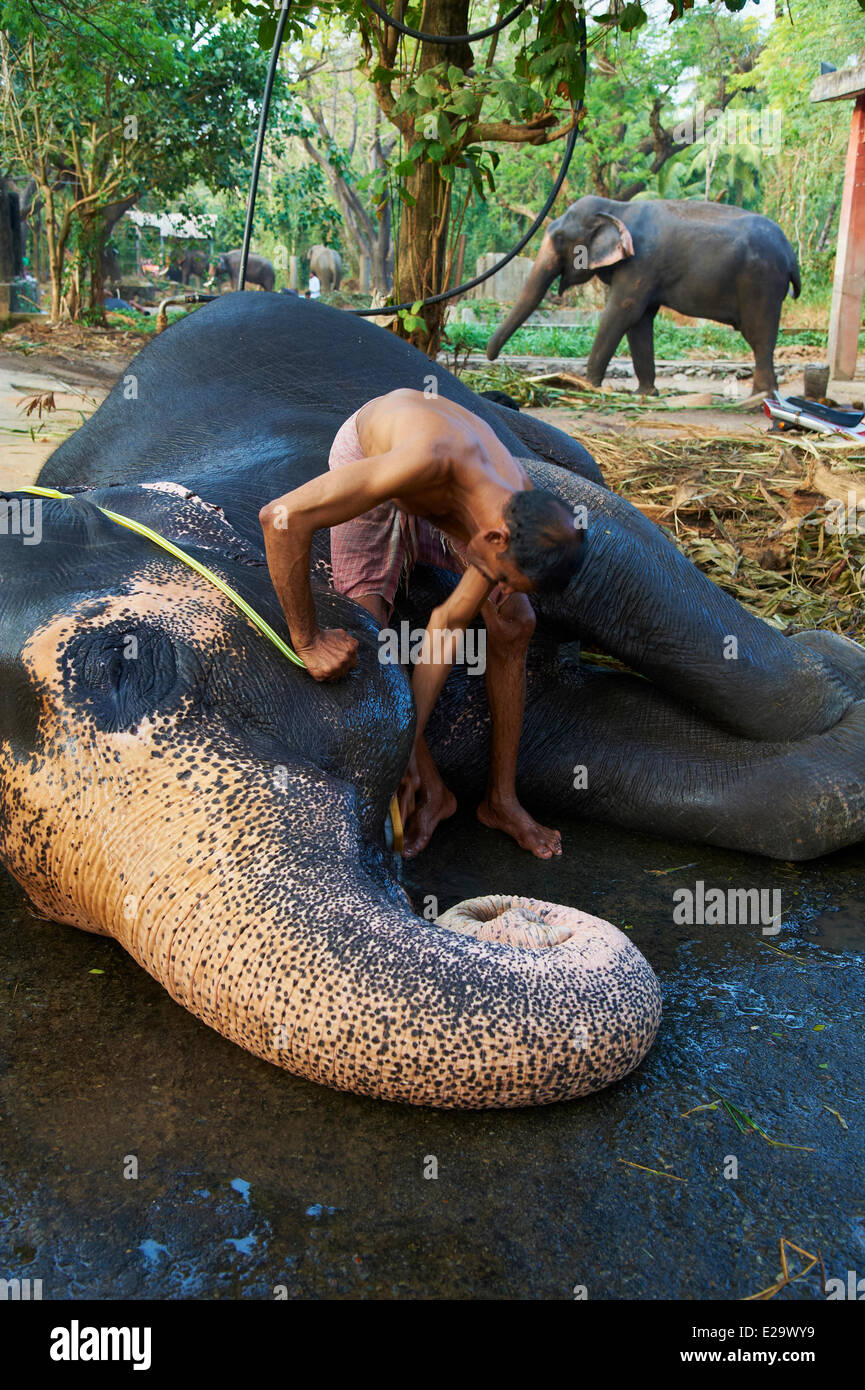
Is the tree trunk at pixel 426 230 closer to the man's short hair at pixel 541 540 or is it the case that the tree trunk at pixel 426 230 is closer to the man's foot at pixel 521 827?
the man's foot at pixel 521 827

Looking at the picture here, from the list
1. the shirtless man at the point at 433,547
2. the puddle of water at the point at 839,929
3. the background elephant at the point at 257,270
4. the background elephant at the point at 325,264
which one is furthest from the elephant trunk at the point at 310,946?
the background elephant at the point at 325,264

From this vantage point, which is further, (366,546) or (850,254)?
(850,254)

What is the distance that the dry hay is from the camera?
4.43 metres

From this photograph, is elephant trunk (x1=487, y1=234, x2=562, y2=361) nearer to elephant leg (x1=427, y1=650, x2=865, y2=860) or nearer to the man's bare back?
elephant leg (x1=427, y1=650, x2=865, y2=860)

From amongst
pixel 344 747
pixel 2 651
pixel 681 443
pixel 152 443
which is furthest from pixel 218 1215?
pixel 681 443

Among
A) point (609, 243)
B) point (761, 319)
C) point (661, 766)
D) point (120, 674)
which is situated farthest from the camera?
point (761, 319)

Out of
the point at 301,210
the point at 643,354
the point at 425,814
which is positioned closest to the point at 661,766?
the point at 425,814

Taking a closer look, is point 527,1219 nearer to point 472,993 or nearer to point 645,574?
point 472,993

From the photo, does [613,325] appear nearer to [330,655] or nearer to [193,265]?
[330,655]

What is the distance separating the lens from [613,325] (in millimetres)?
12586

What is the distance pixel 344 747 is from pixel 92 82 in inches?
491

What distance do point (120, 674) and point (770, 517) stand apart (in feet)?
12.9

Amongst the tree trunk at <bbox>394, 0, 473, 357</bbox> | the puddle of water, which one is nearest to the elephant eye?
the puddle of water

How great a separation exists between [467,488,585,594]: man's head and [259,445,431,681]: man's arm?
1.00 ft
